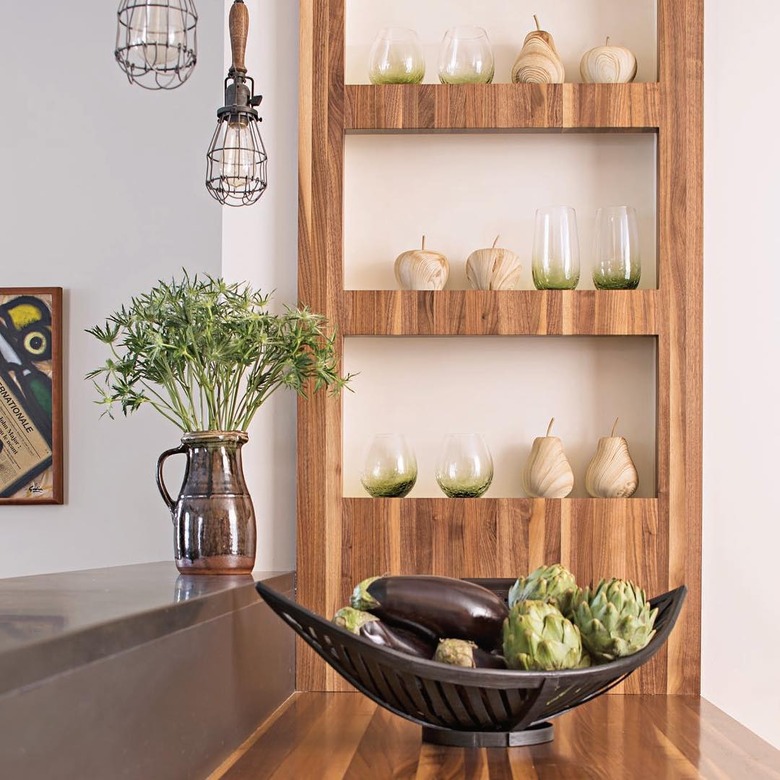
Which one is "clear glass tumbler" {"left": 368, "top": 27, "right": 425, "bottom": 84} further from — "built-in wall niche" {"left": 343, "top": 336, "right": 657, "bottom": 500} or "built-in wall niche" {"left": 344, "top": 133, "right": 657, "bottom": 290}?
"built-in wall niche" {"left": 343, "top": 336, "right": 657, "bottom": 500}

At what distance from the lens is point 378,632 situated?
3.82ft

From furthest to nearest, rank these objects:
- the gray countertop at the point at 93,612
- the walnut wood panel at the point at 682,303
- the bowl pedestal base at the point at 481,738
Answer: the walnut wood panel at the point at 682,303 → the bowl pedestal base at the point at 481,738 → the gray countertop at the point at 93,612

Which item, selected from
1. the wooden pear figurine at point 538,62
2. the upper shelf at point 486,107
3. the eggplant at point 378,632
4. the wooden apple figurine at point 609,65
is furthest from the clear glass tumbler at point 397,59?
the eggplant at point 378,632

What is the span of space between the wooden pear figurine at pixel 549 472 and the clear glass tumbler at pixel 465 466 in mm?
70

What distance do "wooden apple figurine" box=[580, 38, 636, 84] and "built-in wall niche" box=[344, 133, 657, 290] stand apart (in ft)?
0.33

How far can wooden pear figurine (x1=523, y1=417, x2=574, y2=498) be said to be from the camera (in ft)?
5.69

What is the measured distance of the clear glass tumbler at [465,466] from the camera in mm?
1722

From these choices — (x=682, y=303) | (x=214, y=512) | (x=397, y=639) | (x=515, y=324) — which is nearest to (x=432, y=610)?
(x=397, y=639)

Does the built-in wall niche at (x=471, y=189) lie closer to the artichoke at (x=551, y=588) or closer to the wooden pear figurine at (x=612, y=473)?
the wooden pear figurine at (x=612, y=473)

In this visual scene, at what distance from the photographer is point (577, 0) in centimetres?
188

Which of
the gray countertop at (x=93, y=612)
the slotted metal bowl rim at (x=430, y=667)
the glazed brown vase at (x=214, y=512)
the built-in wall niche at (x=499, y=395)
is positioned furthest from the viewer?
the built-in wall niche at (x=499, y=395)

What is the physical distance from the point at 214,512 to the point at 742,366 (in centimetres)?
88

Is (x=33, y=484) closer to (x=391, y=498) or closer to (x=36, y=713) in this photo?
(x=391, y=498)

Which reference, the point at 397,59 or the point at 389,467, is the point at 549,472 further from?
the point at 397,59
